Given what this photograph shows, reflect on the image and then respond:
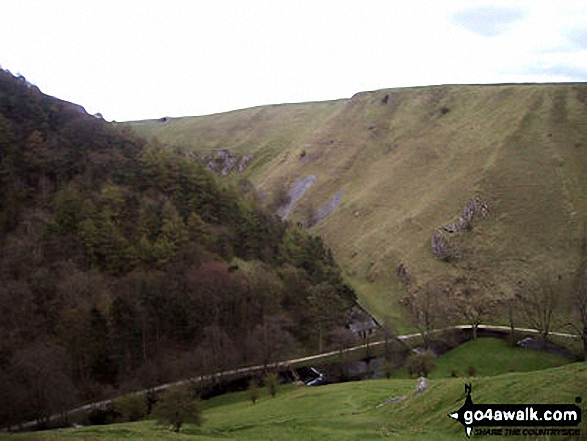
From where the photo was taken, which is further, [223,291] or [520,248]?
[520,248]

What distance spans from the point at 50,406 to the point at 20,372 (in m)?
3.69

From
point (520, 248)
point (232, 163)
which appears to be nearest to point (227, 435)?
point (520, 248)

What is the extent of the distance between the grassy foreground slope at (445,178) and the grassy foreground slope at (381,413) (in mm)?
36417

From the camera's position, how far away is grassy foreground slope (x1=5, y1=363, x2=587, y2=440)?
18.9 metres

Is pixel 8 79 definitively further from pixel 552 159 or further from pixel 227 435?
pixel 552 159

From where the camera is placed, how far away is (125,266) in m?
54.1

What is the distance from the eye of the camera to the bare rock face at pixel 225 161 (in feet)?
474

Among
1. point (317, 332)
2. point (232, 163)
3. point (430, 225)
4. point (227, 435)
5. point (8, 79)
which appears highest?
point (8, 79)

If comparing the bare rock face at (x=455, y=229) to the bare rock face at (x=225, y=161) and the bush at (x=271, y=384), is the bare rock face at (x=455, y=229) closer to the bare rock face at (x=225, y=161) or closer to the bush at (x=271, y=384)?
the bush at (x=271, y=384)

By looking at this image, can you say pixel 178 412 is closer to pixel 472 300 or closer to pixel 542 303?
pixel 472 300

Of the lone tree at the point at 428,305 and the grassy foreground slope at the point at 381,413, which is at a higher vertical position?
the grassy foreground slope at the point at 381,413

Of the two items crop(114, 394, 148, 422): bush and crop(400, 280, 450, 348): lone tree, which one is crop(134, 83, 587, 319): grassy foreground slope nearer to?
crop(400, 280, 450, 348): lone tree

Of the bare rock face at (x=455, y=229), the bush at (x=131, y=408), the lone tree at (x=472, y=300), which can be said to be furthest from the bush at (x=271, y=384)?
the bare rock face at (x=455, y=229)

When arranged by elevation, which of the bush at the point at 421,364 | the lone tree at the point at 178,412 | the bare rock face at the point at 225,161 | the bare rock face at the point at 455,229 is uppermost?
the bare rock face at the point at 225,161
